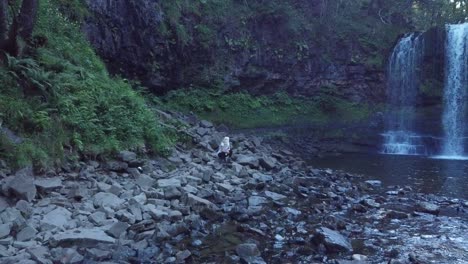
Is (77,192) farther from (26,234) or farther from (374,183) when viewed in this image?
(374,183)

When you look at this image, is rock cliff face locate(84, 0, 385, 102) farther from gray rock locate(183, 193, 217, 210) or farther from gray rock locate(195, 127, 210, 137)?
gray rock locate(183, 193, 217, 210)

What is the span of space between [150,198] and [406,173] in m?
11.8

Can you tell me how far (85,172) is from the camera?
33.8ft

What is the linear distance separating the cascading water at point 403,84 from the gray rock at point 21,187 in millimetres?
22878

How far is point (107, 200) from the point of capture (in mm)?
9211

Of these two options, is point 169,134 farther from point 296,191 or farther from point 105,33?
point 105,33

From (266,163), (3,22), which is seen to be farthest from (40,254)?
(266,163)

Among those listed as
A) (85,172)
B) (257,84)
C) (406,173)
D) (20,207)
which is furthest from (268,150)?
(20,207)

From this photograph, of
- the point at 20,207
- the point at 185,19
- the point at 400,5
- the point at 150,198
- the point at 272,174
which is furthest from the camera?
the point at 400,5

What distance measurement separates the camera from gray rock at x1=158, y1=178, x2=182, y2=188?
10.8 metres

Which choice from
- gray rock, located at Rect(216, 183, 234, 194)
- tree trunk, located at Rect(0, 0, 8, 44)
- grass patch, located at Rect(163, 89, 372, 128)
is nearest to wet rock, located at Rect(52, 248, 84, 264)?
gray rock, located at Rect(216, 183, 234, 194)

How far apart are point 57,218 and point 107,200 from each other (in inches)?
54.6

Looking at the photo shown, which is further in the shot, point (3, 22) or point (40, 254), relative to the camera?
point (3, 22)

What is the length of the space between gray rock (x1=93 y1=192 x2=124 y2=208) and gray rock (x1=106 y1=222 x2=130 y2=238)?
1.06 meters
